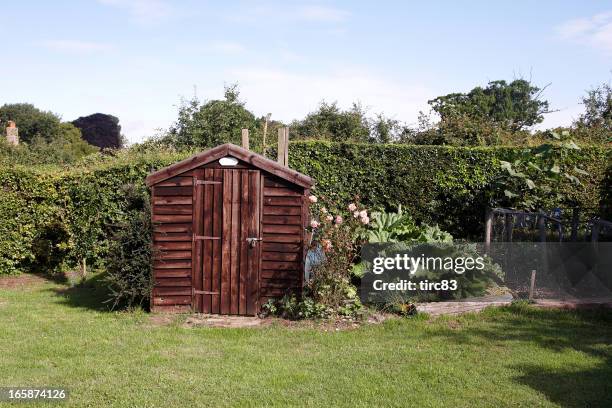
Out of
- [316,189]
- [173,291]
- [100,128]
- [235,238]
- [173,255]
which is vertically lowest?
[173,291]

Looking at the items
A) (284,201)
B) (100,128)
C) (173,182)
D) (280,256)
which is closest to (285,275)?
(280,256)

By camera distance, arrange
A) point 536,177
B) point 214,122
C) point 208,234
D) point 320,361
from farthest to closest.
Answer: point 214,122 → point 536,177 → point 208,234 → point 320,361

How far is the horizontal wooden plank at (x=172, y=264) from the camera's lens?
8.39 m

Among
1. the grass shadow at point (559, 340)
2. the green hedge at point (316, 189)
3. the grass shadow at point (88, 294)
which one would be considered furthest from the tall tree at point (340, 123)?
the grass shadow at point (559, 340)

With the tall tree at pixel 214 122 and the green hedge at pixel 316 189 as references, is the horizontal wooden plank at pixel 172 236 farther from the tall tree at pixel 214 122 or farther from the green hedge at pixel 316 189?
the tall tree at pixel 214 122

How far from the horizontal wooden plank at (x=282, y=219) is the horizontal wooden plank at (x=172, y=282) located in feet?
4.63

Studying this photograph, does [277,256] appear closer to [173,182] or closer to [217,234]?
[217,234]

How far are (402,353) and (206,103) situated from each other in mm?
13531

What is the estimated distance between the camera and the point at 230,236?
8383 millimetres

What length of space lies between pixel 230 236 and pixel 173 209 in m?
0.91

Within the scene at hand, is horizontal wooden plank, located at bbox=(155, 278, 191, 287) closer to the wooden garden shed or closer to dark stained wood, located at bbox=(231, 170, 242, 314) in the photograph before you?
the wooden garden shed

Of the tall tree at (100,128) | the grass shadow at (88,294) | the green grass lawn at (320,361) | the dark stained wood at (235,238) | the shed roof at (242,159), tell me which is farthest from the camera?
the tall tree at (100,128)

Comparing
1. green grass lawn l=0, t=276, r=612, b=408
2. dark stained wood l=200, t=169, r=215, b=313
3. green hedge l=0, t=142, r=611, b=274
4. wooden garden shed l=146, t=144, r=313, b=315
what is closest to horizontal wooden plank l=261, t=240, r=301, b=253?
wooden garden shed l=146, t=144, r=313, b=315

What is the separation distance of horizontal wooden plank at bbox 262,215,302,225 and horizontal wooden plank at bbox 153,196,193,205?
1124 mm
